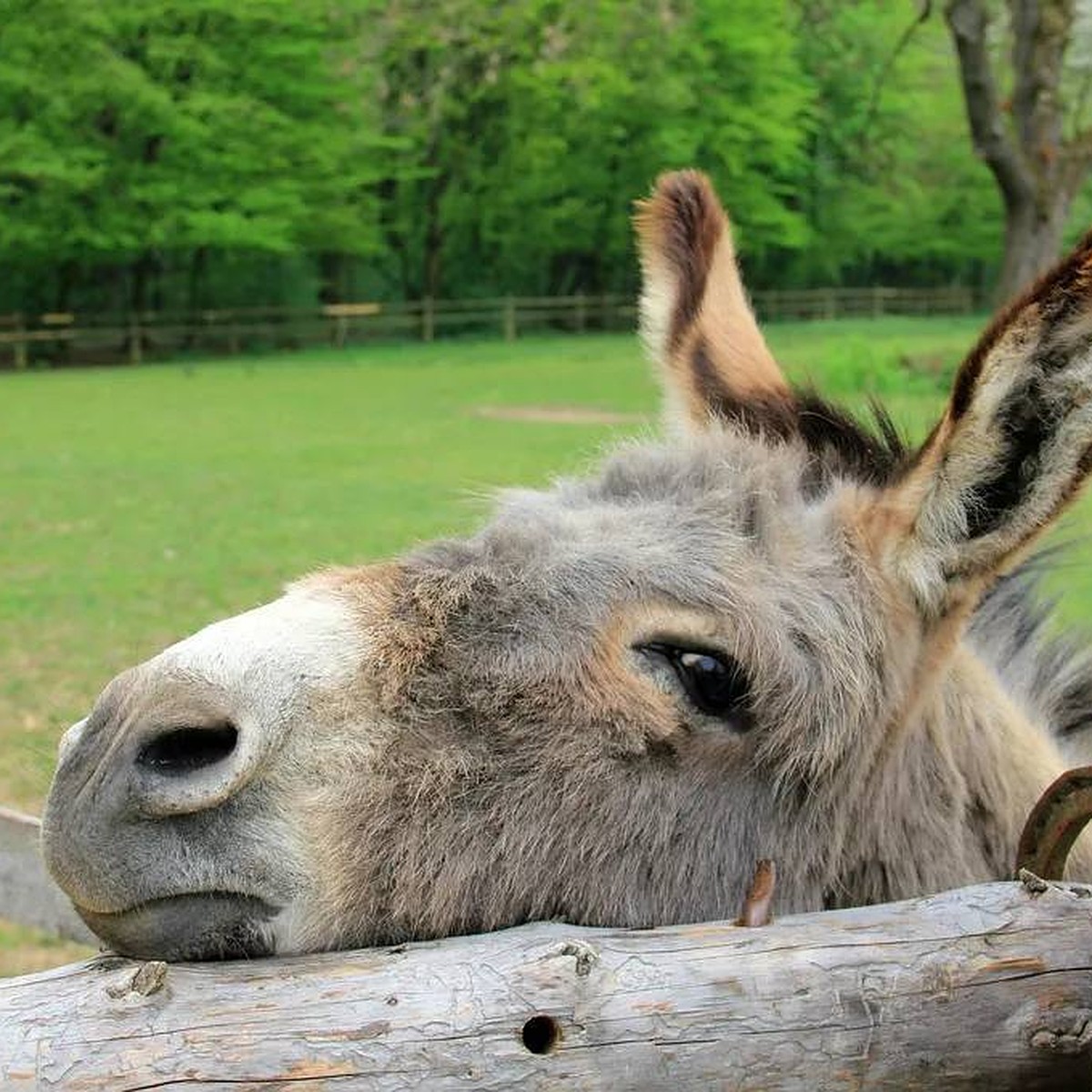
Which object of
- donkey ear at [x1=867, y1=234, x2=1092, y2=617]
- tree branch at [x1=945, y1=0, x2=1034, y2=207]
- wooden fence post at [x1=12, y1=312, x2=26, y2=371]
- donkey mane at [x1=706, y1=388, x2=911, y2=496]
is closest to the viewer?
donkey ear at [x1=867, y1=234, x2=1092, y2=617]

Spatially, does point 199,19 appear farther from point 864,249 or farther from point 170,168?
point 864,249

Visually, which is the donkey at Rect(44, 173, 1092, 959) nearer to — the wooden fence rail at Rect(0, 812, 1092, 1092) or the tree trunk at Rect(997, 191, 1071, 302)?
the wooden fence rail at Rect(0, 812, 1092, 1092)

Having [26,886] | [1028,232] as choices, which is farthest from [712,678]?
[1028,232]

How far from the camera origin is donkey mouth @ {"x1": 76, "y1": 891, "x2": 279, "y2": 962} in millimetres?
2328

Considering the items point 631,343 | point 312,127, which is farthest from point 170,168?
point 631,343

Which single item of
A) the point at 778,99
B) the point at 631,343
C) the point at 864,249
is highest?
the point at 778,99

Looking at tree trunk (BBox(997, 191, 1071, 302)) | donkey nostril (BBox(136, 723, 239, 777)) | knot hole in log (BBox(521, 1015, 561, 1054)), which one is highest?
tree trunk (BBox(997, 191, 1071, 302))

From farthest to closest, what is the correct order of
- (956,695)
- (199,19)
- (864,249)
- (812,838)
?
(864,249) → (199,19) → (956,695) → (812,838)

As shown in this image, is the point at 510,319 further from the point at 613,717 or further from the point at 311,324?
the point at 613,717

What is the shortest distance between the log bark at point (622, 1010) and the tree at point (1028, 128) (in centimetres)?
1997

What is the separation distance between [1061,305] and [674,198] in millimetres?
1612

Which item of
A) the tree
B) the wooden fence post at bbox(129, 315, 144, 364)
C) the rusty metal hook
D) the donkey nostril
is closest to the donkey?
the donkey nostril

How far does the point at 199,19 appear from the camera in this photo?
45938 millimetres

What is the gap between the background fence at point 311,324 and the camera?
44375 mm
